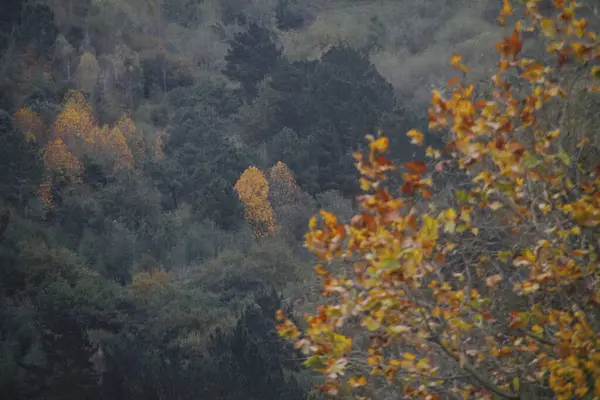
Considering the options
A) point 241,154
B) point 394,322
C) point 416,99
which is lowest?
point 394,322

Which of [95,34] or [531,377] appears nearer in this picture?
[531,377]

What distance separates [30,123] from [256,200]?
1432 cm

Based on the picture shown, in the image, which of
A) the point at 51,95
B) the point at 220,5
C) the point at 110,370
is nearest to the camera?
the point at 110,370

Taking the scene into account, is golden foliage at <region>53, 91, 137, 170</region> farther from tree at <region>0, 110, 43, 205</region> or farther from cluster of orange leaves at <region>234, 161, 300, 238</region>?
cluster of orange leaves at <region>234, 161, 300, 238</region>

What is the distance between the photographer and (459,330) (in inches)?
209

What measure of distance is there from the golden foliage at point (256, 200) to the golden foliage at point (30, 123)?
12273mm

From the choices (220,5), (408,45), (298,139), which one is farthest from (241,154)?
(220,5)

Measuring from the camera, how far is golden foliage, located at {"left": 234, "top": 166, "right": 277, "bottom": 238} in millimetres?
40475

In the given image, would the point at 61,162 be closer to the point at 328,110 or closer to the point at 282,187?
the point at 282,187

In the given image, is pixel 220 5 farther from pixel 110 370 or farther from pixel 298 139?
pixel 110 370

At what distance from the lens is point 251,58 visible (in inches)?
2093

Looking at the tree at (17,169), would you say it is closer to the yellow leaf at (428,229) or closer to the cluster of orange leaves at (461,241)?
the cluster of orange leaves at (461,241)

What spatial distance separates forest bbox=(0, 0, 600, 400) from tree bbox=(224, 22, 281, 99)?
107 millimetres

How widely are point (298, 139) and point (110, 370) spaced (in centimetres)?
2070
